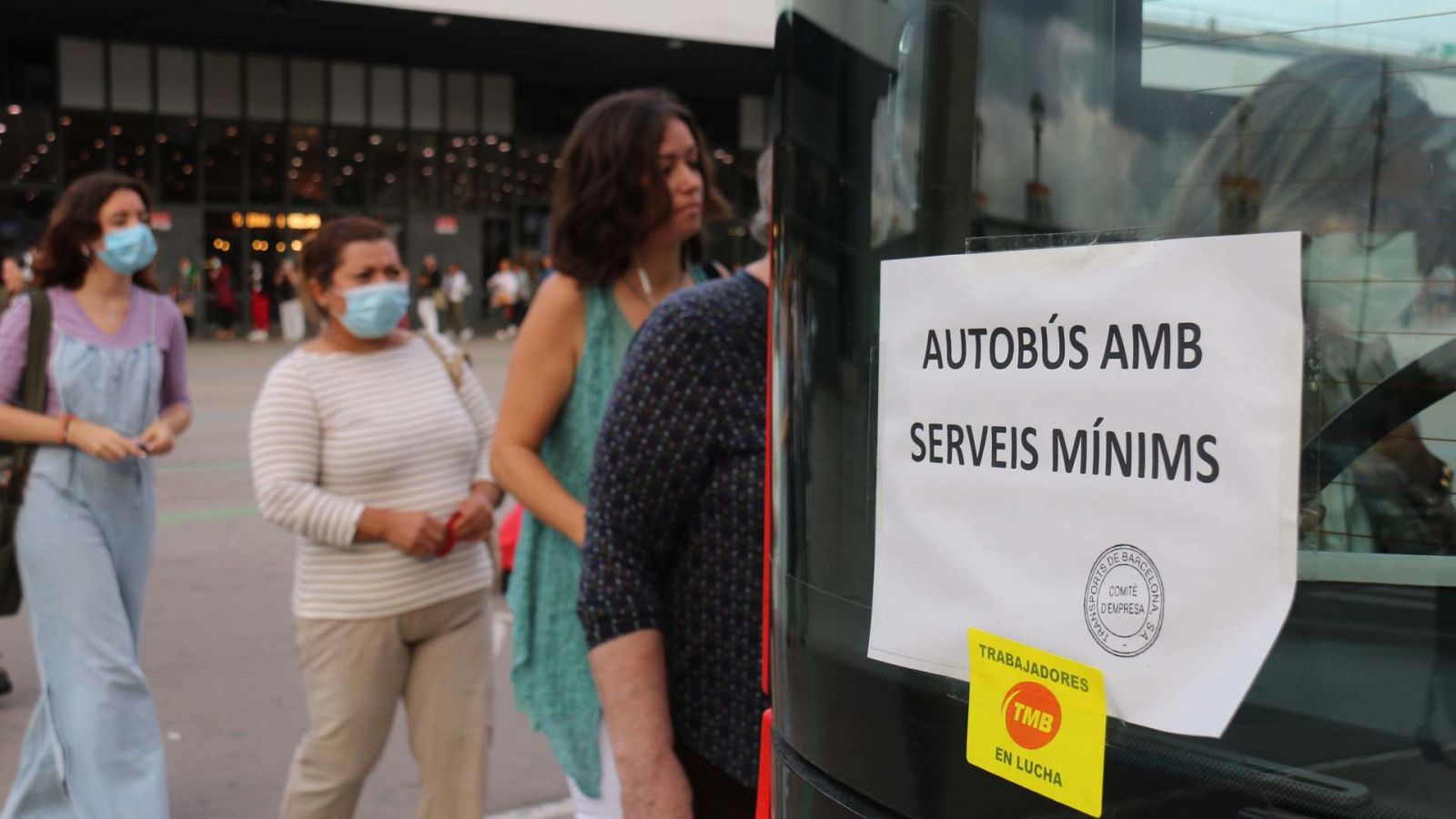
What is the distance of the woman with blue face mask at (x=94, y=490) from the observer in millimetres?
3826

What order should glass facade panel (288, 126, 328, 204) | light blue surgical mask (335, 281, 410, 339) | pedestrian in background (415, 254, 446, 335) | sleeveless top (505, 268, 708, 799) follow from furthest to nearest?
glass facade panel (288, 126, 328, 204)
pedestrian in background (415, 254, 446, 335)
light blue surgical mask (335, 281, 410, 339)
sleeveless top (505, 268, 708, 799)

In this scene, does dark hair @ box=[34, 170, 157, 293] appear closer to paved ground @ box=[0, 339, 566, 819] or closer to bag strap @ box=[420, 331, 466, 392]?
bag strap @ box=[420, 331, 466, 392]

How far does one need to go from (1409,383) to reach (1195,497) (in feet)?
0.57

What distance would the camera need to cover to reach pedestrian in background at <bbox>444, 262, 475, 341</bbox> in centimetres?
3120

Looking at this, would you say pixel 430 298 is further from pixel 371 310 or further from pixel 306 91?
pixel 371 310

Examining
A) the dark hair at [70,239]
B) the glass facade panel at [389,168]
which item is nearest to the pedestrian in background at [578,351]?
the dark hair at [70,239]

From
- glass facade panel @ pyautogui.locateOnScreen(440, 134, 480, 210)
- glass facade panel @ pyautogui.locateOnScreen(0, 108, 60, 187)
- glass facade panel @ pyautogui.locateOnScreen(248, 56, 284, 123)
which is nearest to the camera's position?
glass facade panel @ pyautogui.locateOnScreen(0, 108, 60, 187)

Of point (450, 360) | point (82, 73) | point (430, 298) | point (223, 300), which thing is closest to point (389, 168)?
point (430, 298)

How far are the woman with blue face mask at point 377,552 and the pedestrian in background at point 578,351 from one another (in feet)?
2.25

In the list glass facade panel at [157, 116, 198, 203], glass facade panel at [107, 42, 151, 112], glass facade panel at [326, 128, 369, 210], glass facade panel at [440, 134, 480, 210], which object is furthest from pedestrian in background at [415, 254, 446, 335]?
glass facade panel at [107, 42, 151, 112]

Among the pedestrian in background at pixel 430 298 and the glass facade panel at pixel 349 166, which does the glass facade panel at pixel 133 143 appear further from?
the pedestrian in background at pixel 430 298

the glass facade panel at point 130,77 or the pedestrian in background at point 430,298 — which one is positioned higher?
the glass facade panel at point 130,77

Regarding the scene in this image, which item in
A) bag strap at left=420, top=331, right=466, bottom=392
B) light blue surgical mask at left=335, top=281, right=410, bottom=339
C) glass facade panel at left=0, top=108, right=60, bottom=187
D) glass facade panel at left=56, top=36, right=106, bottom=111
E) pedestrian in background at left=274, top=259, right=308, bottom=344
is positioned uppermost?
glass facade panel at left=56, top=36, right=106, bottom=111

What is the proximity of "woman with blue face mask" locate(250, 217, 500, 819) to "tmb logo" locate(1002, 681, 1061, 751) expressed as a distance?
2.35 meters
